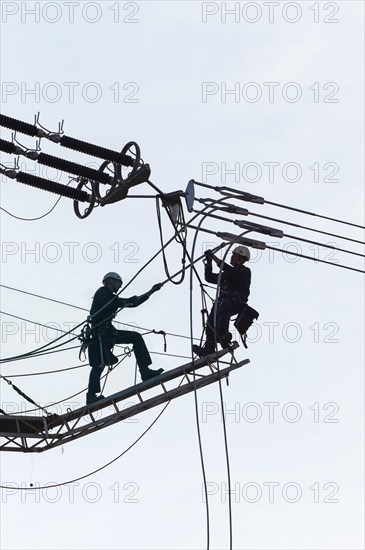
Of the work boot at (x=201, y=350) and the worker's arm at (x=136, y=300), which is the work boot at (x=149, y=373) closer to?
the work boot at (x=201, y=350)

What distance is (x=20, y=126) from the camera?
69.7ft

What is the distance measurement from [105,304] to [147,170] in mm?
3425

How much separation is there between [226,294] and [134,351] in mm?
1606

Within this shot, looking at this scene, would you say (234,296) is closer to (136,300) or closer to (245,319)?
(245,319)

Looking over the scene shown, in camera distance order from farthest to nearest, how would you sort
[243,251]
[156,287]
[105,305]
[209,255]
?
1. [243,251]
2. [105,305]
3. [209,255]
4. [156,287]

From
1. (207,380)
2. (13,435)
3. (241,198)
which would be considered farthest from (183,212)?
(13,435)

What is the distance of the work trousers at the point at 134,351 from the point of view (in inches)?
961

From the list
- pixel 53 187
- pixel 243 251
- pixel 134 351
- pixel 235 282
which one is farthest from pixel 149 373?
pixel 53 187

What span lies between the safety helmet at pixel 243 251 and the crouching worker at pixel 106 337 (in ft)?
5.32

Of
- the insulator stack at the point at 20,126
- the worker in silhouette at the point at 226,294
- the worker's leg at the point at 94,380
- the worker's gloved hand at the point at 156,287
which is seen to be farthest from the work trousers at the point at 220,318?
the insulator stack at the point at 20,126

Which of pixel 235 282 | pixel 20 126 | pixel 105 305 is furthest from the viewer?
pixel 105 305

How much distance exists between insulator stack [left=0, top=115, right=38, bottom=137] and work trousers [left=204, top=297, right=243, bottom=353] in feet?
13.3

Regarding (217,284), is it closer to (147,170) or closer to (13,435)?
(147,170)

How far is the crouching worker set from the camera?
2445 cm
